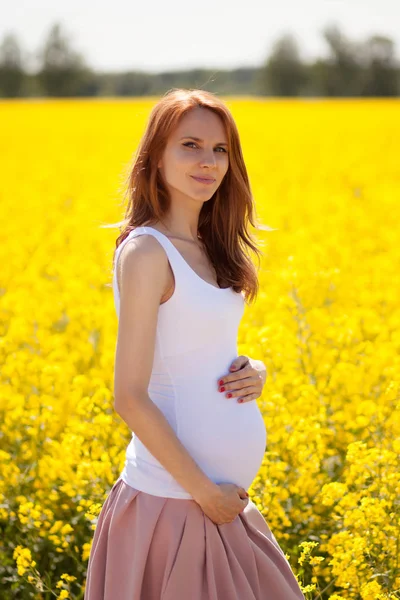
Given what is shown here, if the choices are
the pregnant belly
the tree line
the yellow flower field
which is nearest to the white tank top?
the pregnant belly

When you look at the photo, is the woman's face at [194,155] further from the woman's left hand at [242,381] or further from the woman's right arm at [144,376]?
→ the woman's left hand at [242,381]

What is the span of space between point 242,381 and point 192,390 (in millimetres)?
136

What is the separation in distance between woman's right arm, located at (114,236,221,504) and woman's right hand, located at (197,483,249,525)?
1 centimetres

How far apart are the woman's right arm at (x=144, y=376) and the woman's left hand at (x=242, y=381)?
0.21 metres

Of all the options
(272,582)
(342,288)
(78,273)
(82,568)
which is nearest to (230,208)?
(272,582)

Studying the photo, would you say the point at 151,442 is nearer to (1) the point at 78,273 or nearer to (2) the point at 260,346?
(2) the point at 260,346

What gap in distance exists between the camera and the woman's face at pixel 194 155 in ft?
6.98

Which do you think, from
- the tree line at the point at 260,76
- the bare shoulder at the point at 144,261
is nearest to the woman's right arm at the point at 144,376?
the bare shoulder at the point at 144,261

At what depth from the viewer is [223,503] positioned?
198 cm

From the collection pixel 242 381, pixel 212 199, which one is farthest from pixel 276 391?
pixel 242 381

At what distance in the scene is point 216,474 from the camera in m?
2.05

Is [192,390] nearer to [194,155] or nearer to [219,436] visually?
[219,436]

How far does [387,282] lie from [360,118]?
1786cm

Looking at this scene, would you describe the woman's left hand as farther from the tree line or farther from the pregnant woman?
the tree line
